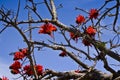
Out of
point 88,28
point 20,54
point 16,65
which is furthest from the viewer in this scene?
point 16,65

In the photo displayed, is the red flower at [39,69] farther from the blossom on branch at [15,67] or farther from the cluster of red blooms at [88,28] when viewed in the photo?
the cluster of red blooms at [88,28]

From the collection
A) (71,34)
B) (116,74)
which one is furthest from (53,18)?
(116,74)

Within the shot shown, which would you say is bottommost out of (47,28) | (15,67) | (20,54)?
(15,67)

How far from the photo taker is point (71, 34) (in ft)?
15.6

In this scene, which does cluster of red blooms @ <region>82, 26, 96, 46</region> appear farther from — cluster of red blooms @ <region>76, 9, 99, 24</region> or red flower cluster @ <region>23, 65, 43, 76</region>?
red flower cluster @ <region>23, 65, 43, 76</region>

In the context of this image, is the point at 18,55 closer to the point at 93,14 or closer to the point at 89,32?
the point at 89,32

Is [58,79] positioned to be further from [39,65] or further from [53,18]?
[53,18]

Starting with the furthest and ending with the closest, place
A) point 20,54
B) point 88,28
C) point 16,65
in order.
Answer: point 16,65
point 20,54
point 88,28

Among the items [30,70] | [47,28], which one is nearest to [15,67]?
[30,70]

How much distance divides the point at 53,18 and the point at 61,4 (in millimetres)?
487

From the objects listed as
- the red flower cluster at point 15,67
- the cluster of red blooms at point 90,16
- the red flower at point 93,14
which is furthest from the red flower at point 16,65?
the red flower at point 93,14

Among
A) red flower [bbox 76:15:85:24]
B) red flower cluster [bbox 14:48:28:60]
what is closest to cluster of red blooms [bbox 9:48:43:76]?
red flower cluster [bbox 14:48:28:60]

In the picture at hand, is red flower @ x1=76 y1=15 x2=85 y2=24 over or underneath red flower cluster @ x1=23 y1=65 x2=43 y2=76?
over

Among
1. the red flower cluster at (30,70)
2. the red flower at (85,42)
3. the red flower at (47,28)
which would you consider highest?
the red flower at (47,28)
